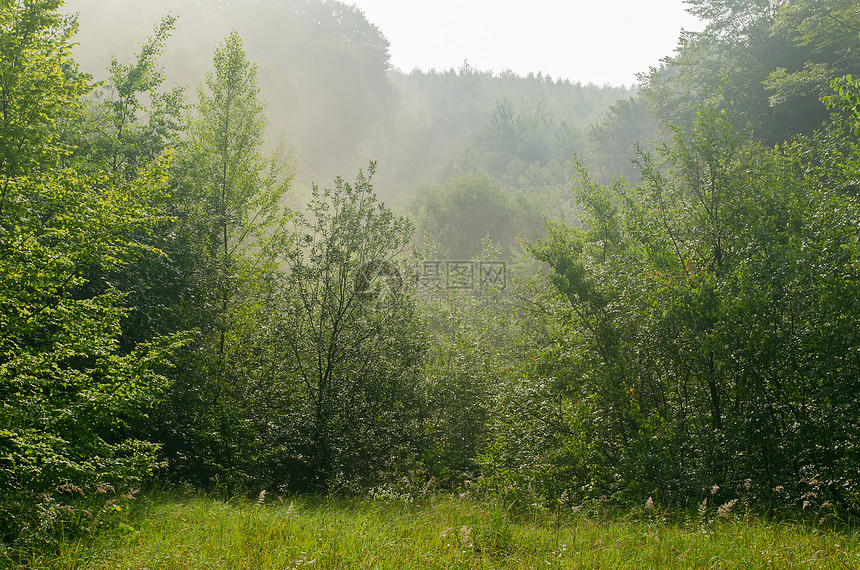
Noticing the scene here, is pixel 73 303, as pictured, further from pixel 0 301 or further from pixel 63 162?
pixel 63 162

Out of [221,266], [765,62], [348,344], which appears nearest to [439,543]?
[348,344]

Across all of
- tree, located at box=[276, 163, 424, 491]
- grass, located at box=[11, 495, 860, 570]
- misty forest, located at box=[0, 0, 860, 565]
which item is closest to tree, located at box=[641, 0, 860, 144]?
misty forest, located at box=[0, 0, 860, 565]

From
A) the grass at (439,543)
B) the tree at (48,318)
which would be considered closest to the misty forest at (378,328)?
the tree at (48,318)

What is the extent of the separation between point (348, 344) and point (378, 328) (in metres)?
0.73

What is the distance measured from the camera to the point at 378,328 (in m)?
11.6

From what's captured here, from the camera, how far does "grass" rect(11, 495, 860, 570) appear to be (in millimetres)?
5445

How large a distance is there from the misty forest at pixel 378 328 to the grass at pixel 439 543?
27.0 inches

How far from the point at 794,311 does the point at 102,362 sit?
10090mm

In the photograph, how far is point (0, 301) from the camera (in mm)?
6254

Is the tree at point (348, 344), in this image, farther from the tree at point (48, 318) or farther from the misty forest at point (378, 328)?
the tree at point (48, 318)

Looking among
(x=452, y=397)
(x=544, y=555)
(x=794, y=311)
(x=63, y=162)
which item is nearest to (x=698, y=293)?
(x=794, y=311)

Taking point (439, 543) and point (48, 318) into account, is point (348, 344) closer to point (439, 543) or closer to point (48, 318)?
point (48, 318)

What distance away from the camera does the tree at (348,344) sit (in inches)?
436

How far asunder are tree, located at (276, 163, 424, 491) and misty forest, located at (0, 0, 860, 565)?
0.17ft
